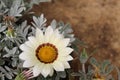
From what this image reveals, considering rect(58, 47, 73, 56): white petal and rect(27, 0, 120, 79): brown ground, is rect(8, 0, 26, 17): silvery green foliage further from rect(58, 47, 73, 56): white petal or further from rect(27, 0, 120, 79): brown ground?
rect(58, 47, 73, 56): white petal

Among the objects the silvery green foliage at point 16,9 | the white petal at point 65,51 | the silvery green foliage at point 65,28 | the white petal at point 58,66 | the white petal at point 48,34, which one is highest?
the silvery green foliage at point 16,9

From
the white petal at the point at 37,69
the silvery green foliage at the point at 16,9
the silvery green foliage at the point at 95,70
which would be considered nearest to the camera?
the white petal at the point at 37,69

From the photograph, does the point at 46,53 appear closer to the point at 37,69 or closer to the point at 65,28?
the point at 37,69

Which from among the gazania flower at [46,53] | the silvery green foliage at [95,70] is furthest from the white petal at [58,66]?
the silvery green foliage at [95,70]

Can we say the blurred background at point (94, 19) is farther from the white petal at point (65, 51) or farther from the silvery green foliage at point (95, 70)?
the white petal at point (65, 51)

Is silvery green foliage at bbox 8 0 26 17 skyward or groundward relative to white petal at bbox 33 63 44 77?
skyward

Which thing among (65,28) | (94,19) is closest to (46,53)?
(65,28)

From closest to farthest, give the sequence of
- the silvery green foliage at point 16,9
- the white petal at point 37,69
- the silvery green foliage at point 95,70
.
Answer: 1. the white petal at point 37,69
2. the silvery green foliage at point 95,70
3. the silvery green foliage at point 16,9

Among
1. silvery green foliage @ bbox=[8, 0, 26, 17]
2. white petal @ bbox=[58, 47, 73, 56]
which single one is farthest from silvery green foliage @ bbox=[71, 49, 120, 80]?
silvery green foliage @ bbox=[8, 0, 26, 17]

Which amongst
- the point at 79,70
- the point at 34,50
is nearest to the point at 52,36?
the point at 34,50
